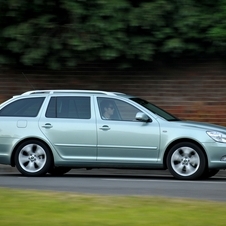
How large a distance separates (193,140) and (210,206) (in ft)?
14.4

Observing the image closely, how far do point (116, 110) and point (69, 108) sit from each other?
2.88 feet

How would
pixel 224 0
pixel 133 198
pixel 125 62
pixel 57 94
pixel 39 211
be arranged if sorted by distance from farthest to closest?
pixel 125 62 → pixel 224 0 → pixel 57 94 → pixel 133 198 → pixel 39 211

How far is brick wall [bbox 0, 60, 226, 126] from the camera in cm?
1688

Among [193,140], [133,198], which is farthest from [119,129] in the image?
[133,198]

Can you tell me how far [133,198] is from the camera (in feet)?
28.7

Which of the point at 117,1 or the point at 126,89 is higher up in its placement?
the point at 117,1

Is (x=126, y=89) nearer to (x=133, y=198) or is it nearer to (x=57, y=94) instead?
(x=57, y=94)

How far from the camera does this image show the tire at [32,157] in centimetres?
1293

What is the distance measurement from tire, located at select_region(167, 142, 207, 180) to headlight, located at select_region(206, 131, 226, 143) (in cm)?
31

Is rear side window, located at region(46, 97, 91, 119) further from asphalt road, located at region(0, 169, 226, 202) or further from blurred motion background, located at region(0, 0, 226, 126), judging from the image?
blurred motion background, located at region(0, 0, 226, 126)

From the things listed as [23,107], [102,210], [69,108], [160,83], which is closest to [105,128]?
[69,108]

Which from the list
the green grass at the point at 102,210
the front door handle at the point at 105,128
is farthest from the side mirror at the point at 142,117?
the green grass at the point at 102,210

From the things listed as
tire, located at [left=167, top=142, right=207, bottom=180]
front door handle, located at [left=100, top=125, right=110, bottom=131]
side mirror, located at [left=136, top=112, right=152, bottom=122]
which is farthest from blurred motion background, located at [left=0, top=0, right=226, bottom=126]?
tire, located at [left=167, top=142, right=207, bottom=180]

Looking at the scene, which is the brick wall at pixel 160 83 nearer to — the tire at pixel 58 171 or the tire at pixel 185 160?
the tire at pixel 58 171
